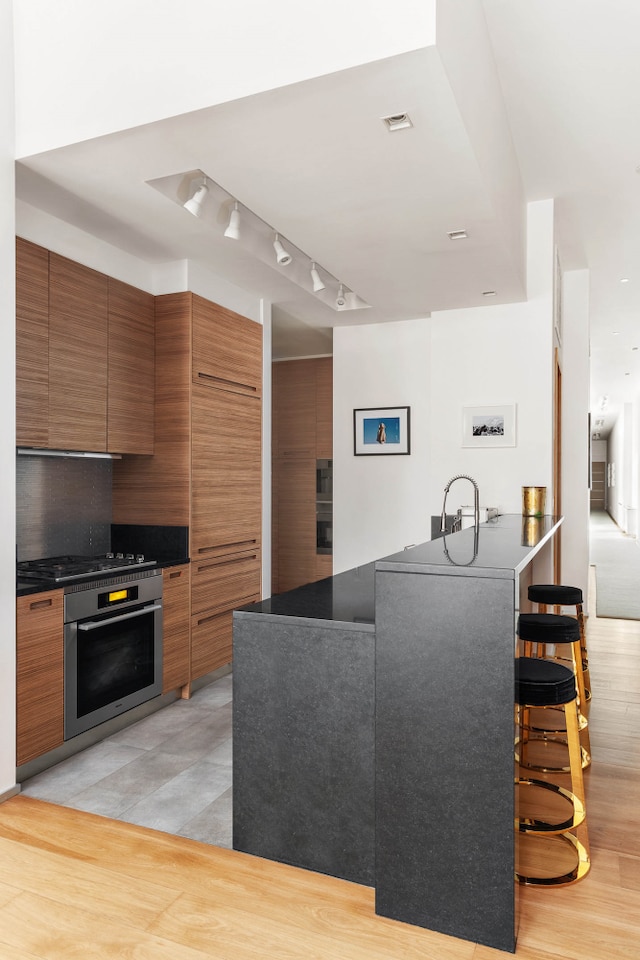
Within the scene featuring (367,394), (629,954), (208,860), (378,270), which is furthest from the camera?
(367,394)

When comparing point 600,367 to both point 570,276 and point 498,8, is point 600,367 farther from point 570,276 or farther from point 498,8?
point 498,8

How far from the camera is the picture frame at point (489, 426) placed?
177 inches

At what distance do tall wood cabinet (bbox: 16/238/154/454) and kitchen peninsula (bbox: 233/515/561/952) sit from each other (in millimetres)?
1623

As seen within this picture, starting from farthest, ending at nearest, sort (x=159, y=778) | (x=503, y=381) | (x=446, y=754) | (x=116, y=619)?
(x=503, y=381) < (x=116, y=619) < (x=159, y=778) < (x=446, y=754)

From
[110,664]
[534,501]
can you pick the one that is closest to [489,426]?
[534,501]

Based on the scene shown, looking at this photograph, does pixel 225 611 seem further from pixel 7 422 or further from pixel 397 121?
pixel 397 121

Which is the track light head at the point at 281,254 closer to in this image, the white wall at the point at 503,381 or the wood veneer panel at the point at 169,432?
the wood veneer panel at the point at 169,432

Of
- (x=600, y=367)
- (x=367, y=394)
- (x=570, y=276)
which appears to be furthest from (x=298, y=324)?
(x=600, y=367)

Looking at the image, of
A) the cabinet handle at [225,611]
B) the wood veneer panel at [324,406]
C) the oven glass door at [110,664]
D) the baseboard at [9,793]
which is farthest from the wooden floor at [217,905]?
the wood veneer panel at [324,406]

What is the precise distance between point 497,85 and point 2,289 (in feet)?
7.63

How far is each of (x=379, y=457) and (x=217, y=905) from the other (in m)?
4.04

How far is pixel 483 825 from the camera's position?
1.78 metres

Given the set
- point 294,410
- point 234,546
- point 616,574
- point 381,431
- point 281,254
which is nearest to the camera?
point 281,254

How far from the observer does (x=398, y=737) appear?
1.88 m
